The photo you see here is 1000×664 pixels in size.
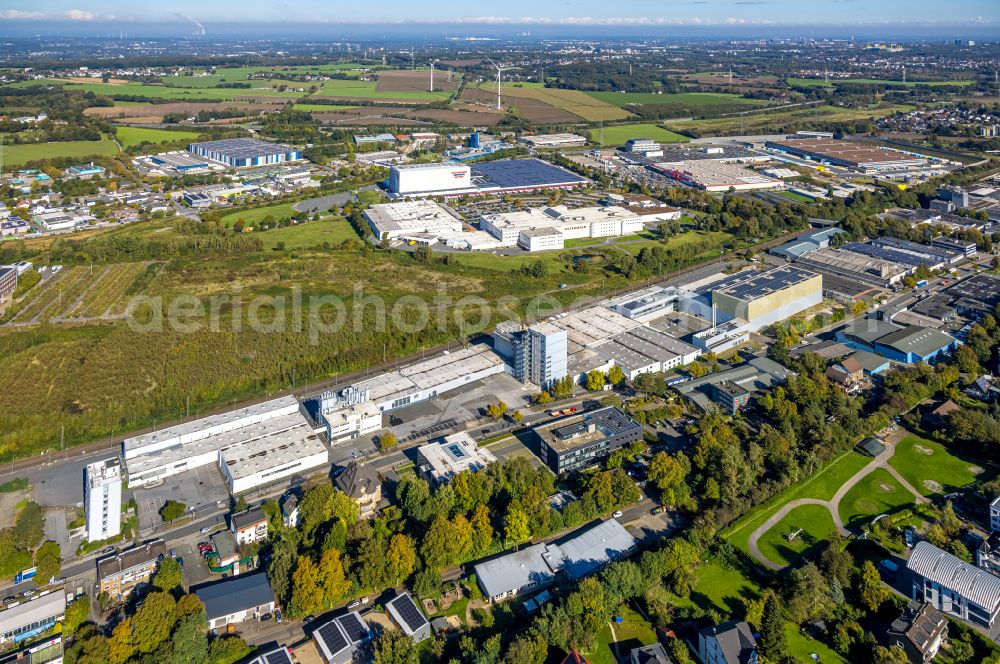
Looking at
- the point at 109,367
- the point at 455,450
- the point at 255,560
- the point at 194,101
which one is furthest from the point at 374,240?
Answer: the point at 194,101

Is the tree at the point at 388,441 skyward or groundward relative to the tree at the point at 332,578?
skyward

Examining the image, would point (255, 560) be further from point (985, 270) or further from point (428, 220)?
point (985, 270)

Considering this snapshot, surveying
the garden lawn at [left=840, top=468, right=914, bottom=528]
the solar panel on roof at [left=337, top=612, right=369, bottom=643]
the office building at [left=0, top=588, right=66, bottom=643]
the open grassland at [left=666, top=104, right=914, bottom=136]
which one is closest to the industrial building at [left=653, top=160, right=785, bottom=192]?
the open grassland at [left=666, top=104, right=914, bottom=136]

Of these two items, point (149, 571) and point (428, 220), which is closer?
point (149, 571)

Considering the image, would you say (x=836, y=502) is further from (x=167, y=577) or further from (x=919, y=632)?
(x=167, y=577)

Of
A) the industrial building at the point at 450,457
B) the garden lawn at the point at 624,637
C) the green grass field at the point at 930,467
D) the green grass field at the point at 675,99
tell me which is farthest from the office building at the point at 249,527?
the green grass field at the point at 675,99

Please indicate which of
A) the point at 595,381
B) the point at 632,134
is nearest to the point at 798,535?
the point at 595,381

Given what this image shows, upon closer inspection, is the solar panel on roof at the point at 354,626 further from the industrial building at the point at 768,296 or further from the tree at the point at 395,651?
the industrial building at the point at 768,296
